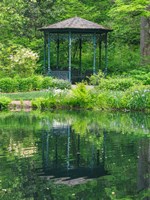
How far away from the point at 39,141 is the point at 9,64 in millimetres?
14996

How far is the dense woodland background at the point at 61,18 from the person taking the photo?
29641 millimetres


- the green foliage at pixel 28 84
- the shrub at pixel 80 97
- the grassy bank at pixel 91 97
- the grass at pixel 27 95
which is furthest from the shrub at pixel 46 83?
the shrub at pixel 80 97

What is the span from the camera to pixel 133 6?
29.1 metres

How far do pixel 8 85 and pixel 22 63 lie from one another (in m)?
2.44

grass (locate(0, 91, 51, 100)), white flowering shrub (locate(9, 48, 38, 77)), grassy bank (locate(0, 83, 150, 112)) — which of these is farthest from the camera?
white flowering shrub (locate(9, 48, 38, 77))

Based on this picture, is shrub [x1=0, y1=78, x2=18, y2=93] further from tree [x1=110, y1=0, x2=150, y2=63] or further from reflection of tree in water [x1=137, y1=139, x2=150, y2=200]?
reflection of tree in water [x1=137, y1=139, x2=150, y2=200]

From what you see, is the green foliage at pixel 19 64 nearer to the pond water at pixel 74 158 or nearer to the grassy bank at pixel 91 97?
the grassy bank at pixel 91 97

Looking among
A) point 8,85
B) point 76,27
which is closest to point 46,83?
point 8,85

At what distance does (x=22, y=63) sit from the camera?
2922cm

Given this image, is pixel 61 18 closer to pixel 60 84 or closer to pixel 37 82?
pixel 60 84

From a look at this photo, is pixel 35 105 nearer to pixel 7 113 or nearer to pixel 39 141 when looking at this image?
pixel 7 113

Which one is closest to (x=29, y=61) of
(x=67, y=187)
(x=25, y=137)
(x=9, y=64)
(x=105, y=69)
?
(x=9, y=64)

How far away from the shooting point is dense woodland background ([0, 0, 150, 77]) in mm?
29641

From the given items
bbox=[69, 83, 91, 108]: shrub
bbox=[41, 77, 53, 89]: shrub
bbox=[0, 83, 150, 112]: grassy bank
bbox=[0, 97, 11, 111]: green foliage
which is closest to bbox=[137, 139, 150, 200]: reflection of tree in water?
bbox=[0, 83, 150, 112]: grassy bank
